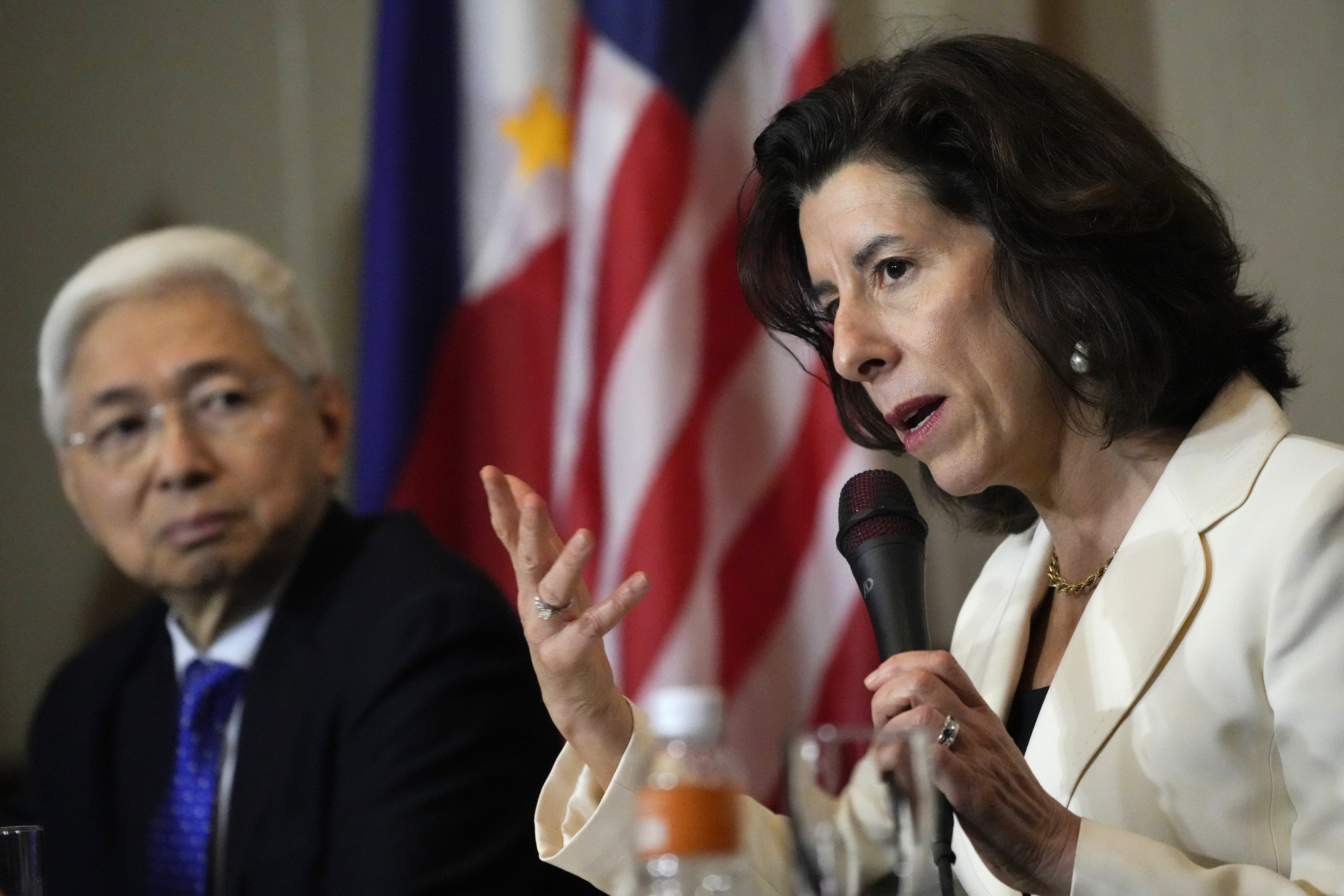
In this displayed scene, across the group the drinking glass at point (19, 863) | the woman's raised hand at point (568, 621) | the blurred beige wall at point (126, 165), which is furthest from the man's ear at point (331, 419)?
the drinking glass at point (19, 863)

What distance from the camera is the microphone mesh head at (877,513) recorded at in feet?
4.24

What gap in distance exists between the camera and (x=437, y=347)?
Result: 116 inches

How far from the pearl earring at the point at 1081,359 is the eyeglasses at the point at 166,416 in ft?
4.71

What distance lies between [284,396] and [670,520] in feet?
2.44

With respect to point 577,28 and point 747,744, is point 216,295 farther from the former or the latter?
point 747,744

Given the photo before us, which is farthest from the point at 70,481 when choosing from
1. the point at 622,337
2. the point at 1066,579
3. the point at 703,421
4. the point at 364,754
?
the point at 1066,579

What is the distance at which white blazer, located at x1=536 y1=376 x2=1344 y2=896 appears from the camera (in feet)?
4.09

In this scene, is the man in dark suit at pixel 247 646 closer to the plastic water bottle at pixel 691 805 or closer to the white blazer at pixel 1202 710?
the white blazer at pixel 1202 710

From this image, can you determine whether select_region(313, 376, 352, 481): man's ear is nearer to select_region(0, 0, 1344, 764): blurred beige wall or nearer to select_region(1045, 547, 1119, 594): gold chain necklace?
select_region(0, 0, 1344, 764): blurred beige wall

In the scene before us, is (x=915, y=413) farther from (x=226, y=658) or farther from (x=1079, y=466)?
(x=226, y=658)

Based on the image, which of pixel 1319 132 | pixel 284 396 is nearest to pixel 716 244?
pixel 284 396

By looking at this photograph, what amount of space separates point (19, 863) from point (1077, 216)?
1.20 m

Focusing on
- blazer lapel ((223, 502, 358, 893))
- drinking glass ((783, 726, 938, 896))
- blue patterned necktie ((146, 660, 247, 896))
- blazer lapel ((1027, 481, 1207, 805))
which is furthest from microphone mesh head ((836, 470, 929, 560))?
blue patterned necktie ((146, 660, 247, 896))

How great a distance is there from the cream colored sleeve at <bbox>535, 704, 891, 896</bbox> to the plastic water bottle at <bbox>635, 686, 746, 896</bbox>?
1.71 ft
